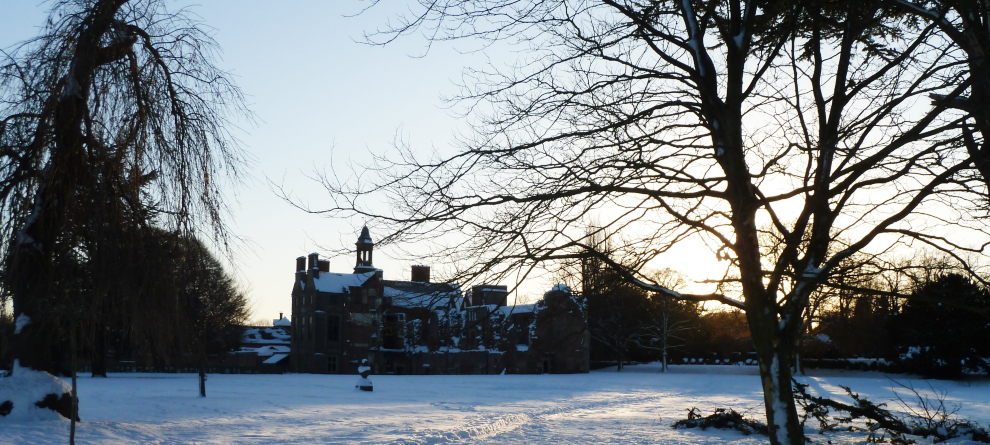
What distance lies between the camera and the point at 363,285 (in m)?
55.4

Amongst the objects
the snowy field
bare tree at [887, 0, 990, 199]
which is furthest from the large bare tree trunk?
the snowy field

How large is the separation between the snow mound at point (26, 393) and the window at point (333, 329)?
4363 centimetres

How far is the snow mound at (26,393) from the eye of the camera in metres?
11.5

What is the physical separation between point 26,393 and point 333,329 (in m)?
Answer: 44.1

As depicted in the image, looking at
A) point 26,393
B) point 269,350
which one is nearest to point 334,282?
point 269,350

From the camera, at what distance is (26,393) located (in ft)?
38.2

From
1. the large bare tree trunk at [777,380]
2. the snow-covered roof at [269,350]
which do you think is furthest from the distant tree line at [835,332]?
the snow-covered roof at [269,350]

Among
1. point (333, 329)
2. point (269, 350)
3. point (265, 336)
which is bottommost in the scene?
point (269, 350)

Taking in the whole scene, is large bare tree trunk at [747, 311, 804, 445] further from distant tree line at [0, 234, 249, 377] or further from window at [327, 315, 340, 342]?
window at [327, 315, 340, 342]

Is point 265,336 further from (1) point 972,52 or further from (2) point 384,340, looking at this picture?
(1) point 972,52

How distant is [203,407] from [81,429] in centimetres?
632

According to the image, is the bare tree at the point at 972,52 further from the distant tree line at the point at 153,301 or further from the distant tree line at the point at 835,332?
the distant tree line at the point at 153,301

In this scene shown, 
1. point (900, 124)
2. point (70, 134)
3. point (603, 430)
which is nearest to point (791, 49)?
point (900, 124)

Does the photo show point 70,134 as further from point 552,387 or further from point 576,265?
point 552,387
